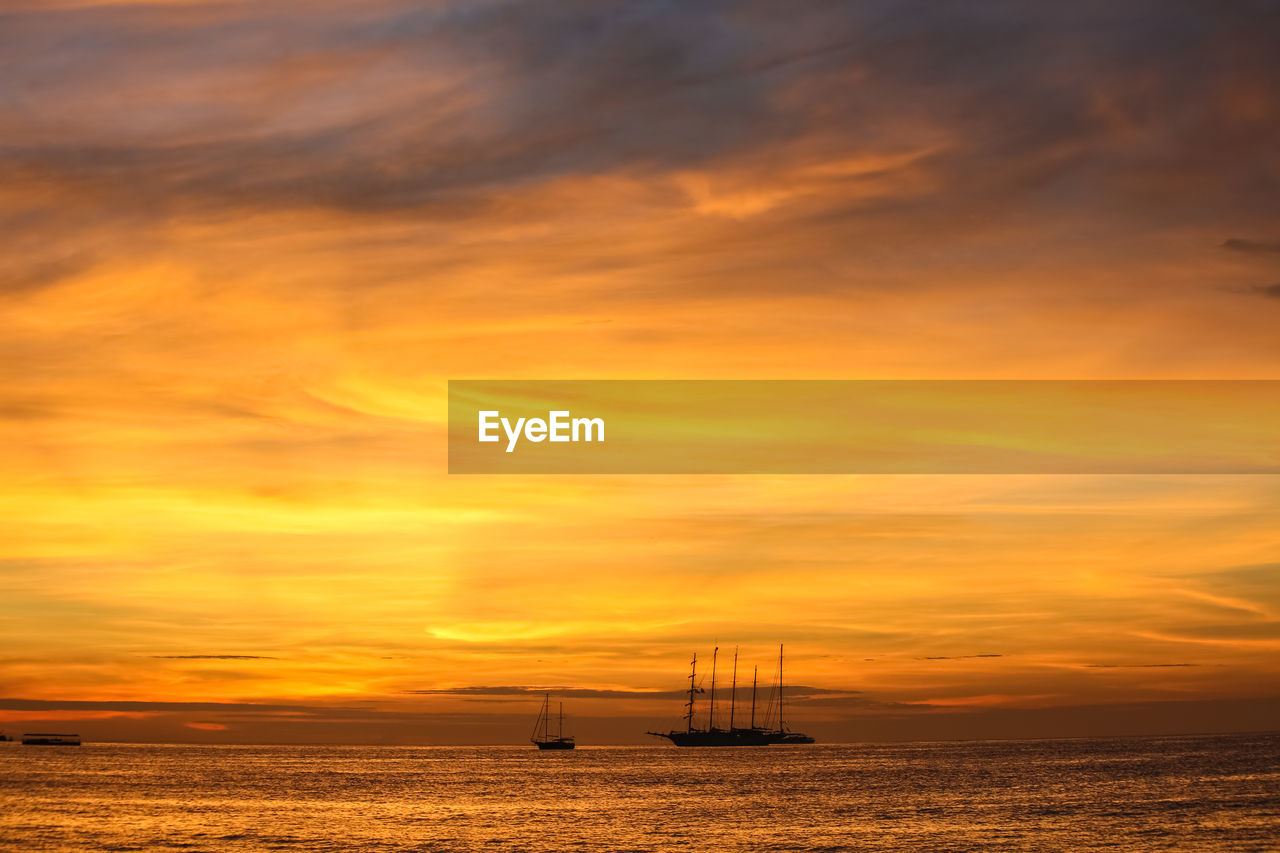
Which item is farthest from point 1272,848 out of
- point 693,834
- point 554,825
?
point 554,825

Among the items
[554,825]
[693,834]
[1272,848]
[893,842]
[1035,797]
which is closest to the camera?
[1272,848]

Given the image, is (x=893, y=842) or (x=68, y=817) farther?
(x=68, y=817)

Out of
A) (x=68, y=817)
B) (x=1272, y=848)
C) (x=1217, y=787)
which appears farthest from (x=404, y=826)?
(x=1217, y=787)

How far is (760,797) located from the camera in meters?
195

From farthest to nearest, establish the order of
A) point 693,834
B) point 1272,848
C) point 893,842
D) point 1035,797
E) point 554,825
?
point 1035,797 → point 554,825 → point 693,834 → point 893,842 → point 1272,848

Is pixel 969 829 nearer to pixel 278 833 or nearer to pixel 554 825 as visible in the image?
pixel 554 825

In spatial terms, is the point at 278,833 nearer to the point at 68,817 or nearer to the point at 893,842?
the point at 68,817

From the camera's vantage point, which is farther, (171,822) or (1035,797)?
(1035,797)

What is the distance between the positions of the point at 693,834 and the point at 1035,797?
7632cm

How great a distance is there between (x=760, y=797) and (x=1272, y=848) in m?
94.1

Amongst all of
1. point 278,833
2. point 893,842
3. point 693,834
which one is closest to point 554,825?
point 693,834

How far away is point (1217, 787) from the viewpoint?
196250mm

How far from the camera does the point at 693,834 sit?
13350 cm

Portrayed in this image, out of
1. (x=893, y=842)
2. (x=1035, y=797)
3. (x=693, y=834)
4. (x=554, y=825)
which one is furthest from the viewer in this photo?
(x=1035, y=797)
